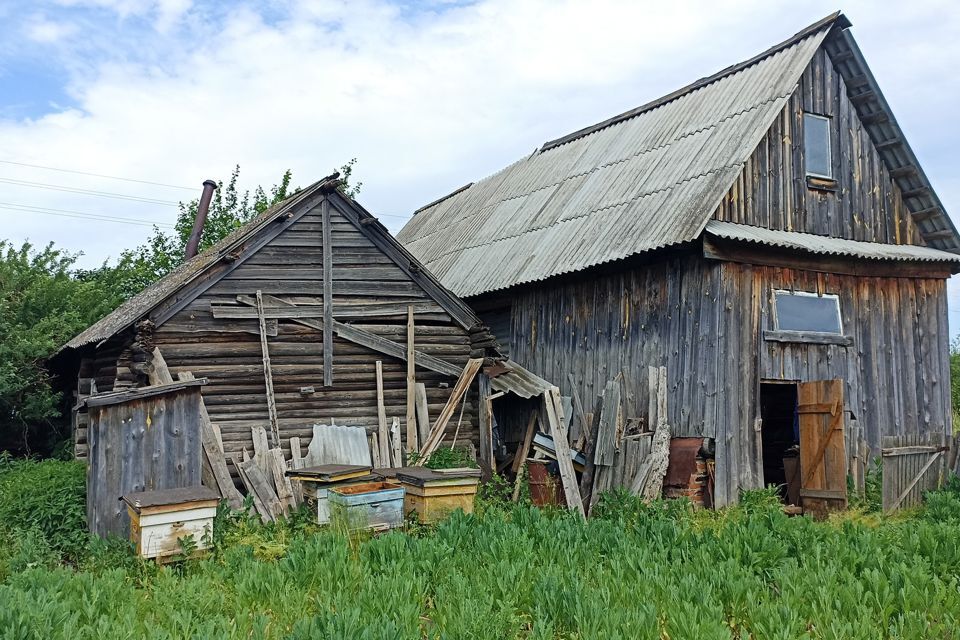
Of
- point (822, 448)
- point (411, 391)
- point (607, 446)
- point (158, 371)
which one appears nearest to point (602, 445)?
point (607, 446)

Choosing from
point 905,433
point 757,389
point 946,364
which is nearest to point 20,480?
point 757,389

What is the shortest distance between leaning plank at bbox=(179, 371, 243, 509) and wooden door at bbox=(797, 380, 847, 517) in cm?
913

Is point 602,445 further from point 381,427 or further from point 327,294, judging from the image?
point 327,294

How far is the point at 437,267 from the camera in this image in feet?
73.7

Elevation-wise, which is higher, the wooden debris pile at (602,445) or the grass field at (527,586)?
the wooden debris pile at (602,445)

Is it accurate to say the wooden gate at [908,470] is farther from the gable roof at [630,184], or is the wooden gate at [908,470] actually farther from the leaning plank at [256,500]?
the leaning plank at [256,500]

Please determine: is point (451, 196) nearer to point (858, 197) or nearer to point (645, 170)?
point (645, 170)

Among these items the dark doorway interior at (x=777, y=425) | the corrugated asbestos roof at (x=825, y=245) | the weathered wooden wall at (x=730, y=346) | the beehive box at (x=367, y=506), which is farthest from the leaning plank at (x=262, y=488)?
the dark doorway interior at (x=777, y=425)

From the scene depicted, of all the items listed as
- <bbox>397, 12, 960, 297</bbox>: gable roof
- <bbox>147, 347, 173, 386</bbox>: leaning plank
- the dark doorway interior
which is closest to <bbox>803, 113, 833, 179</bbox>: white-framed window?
<bbox>397, 12, 960, 297</bbox>: gable roof

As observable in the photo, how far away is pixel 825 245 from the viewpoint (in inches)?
582

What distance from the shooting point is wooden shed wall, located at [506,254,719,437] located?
46.9ft

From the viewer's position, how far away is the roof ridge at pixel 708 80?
51.9ft

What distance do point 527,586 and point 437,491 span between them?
4.08 m

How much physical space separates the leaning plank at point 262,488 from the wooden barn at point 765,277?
639 centimetres
